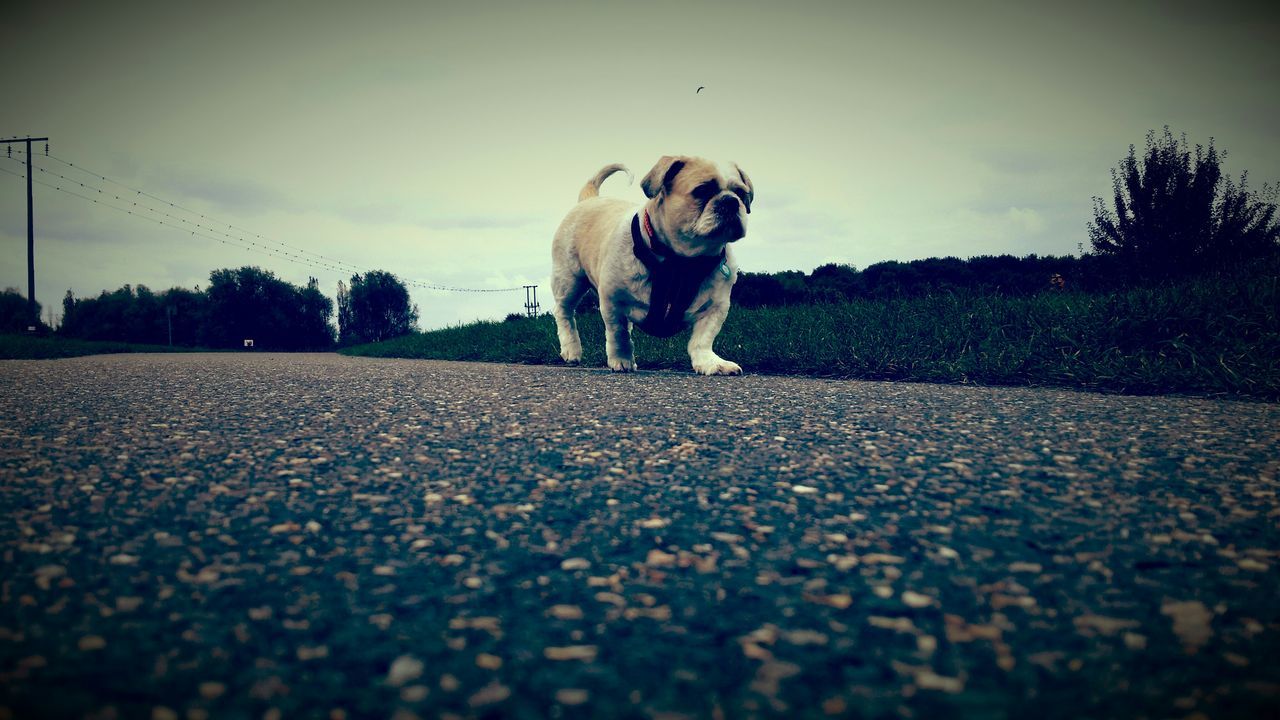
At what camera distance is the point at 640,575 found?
1.34m

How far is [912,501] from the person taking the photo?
1.80m

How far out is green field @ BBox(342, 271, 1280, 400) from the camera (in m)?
4.55

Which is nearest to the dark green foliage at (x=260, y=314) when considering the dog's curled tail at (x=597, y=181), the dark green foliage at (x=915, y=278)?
the dark green foliage at (x=915, y=278)

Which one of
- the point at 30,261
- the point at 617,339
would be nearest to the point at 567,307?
the point at 617,339

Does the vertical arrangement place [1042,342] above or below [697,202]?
below

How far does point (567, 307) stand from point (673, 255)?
7.01 ft

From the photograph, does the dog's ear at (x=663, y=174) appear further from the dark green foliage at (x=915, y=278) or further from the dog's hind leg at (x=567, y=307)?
the dark green foliage at (x=915, y=278)

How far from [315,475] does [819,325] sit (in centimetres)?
590

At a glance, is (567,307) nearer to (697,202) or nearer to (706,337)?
(706,337)

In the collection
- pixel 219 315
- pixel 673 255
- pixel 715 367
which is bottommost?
pixel 715 367

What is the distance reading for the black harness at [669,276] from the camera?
5.49 meters

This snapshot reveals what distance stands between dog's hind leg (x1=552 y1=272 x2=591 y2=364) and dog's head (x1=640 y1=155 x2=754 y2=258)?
1.96m

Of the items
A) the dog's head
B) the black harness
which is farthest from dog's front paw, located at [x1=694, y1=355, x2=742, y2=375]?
the dog's head

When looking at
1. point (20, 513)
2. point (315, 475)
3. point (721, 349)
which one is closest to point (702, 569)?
point (315, 475)
